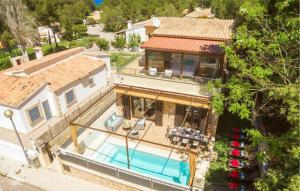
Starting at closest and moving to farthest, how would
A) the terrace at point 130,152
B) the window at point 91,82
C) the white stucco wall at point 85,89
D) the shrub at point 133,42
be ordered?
the terrace at point 130,152 → the white stucco wall at point 85,89 → the window at point 91,82 → the shrub at point 133,42

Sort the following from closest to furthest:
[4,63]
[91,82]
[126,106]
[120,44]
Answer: [126,106], [91,82], [4,63], [120,44]

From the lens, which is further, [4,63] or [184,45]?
[4,63]

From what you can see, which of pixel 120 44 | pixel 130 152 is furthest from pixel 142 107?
pixel 120 44

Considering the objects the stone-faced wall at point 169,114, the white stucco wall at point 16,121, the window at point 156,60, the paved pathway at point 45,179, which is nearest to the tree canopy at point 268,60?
the stone-faced wall at point 169,114

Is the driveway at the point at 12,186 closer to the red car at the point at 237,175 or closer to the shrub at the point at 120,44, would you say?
the red car at the point at 237,175

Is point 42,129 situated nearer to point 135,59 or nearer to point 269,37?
point 135,59

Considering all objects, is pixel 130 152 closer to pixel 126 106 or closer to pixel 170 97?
pixel 126 106
